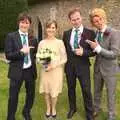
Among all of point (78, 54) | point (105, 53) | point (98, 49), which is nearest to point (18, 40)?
point (78, 54)

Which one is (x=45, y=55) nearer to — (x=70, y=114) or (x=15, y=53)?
(x=15, y=53)

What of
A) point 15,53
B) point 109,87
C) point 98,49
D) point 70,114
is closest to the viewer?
point 15,53

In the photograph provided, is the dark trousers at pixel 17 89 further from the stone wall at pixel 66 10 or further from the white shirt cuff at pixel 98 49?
the stone wall at pixel 66 10

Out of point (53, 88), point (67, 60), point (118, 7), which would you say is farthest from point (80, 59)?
point (118, 7)

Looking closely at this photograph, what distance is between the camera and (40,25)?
23703mm

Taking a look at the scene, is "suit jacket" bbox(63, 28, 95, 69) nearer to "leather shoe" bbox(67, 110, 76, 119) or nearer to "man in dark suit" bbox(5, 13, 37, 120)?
"man in dark suit" bbox(5, 13, 37, 120)

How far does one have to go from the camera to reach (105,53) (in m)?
6.93

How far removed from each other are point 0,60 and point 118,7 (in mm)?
8343

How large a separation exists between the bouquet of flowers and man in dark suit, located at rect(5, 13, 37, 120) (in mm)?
109

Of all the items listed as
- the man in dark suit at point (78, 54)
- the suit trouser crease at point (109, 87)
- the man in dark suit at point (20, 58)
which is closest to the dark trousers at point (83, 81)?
the man in dark suit at point (78, 54)

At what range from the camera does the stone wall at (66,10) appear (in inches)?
823

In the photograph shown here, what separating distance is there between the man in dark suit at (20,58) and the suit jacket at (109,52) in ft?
3.77

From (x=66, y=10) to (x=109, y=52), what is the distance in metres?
15.1

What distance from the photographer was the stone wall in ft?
68.6
